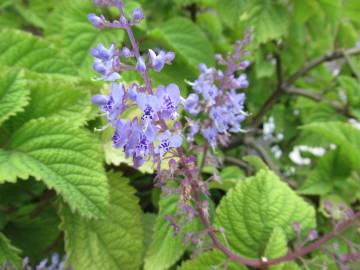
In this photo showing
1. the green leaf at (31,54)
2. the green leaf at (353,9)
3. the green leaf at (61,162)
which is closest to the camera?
the green leaf at (61,162)

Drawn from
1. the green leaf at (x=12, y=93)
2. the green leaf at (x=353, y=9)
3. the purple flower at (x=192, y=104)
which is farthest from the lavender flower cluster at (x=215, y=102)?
the green leaf at (x=353, y=9)

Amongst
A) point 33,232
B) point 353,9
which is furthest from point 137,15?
point 353,9

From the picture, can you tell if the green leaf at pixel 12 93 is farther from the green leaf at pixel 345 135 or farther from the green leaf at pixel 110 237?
the green leaf at pixel 345 135

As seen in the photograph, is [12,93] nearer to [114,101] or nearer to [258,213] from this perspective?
[114,101]

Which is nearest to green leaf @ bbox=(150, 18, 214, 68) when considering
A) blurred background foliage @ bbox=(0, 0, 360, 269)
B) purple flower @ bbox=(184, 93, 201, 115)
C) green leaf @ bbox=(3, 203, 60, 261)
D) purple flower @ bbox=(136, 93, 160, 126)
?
blurred background foliage @ bbox=(0, 0, 360, 269)

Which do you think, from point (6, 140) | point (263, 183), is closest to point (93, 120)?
point (6, 140)

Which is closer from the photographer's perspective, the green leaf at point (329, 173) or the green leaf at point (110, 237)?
the green leaf at point (110, 237)

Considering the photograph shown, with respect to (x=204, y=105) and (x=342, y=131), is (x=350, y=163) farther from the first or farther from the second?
(x=204, y=105)
